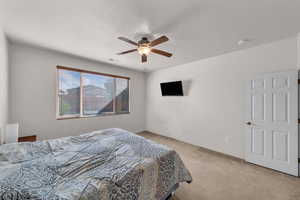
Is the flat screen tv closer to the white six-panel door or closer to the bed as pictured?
the white six-panel door

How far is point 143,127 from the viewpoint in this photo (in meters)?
5.09

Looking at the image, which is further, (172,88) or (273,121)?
(172,88)

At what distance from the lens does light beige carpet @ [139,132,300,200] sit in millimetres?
1752

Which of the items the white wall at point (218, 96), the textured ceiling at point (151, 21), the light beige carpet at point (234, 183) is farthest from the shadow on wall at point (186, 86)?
the light beige carpet at point (234, 183)

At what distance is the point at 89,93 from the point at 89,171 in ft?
9.60

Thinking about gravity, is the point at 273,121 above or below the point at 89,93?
below

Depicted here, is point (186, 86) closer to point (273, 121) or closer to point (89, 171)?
point (273, 121)

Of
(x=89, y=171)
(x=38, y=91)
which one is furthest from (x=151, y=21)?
(x=38, y=91)

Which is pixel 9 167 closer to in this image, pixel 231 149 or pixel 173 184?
pixel 173 184

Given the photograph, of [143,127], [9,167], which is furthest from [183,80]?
[9,167]

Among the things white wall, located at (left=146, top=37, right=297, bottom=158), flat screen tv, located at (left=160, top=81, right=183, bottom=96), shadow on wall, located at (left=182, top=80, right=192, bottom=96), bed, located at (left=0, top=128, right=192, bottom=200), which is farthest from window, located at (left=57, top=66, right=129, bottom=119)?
shadow on wall, located at (left=182, top=80, right=192, bottom=96)

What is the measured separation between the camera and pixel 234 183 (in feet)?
6.57

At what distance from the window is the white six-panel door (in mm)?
3676

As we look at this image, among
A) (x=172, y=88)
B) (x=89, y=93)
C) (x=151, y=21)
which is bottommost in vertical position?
(x=89, y=93)
